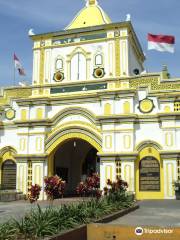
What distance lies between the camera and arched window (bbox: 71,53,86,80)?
89.0 feet

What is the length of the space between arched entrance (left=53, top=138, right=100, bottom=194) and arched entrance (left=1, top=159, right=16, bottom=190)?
3.77 metres

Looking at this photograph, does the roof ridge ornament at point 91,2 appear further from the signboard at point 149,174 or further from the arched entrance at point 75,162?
the signboard at point 149,174

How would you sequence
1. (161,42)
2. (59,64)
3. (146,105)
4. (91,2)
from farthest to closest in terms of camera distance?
(91,2)
(59,64)
(161,42)
(146,105)

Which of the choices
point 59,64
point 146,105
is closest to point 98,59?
point 59,64

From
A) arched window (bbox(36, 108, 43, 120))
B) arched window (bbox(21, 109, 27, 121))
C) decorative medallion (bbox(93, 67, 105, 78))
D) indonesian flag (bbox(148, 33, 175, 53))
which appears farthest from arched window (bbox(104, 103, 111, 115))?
arched window (bbox(21, 109, 27, 121))

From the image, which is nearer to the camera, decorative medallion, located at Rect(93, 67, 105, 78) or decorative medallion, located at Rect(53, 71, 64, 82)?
decorative medallion, located at Rect(93, 67, 105, 78)

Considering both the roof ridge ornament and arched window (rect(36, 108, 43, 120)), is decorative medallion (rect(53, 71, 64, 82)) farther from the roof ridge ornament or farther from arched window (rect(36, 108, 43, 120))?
the roof ridge ornament

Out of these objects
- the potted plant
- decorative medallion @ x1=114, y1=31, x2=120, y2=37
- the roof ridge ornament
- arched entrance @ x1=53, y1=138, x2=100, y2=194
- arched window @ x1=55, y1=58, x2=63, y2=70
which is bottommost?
the potted plant

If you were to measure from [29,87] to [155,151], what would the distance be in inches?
408

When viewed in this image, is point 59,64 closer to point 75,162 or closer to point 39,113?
point 39,113

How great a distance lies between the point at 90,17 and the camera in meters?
29.3

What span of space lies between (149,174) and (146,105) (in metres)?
4.50

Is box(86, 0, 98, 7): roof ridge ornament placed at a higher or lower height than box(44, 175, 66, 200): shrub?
higher

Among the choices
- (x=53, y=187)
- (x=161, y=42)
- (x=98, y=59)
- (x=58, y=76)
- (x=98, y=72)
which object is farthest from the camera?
(x=58, y=76)
